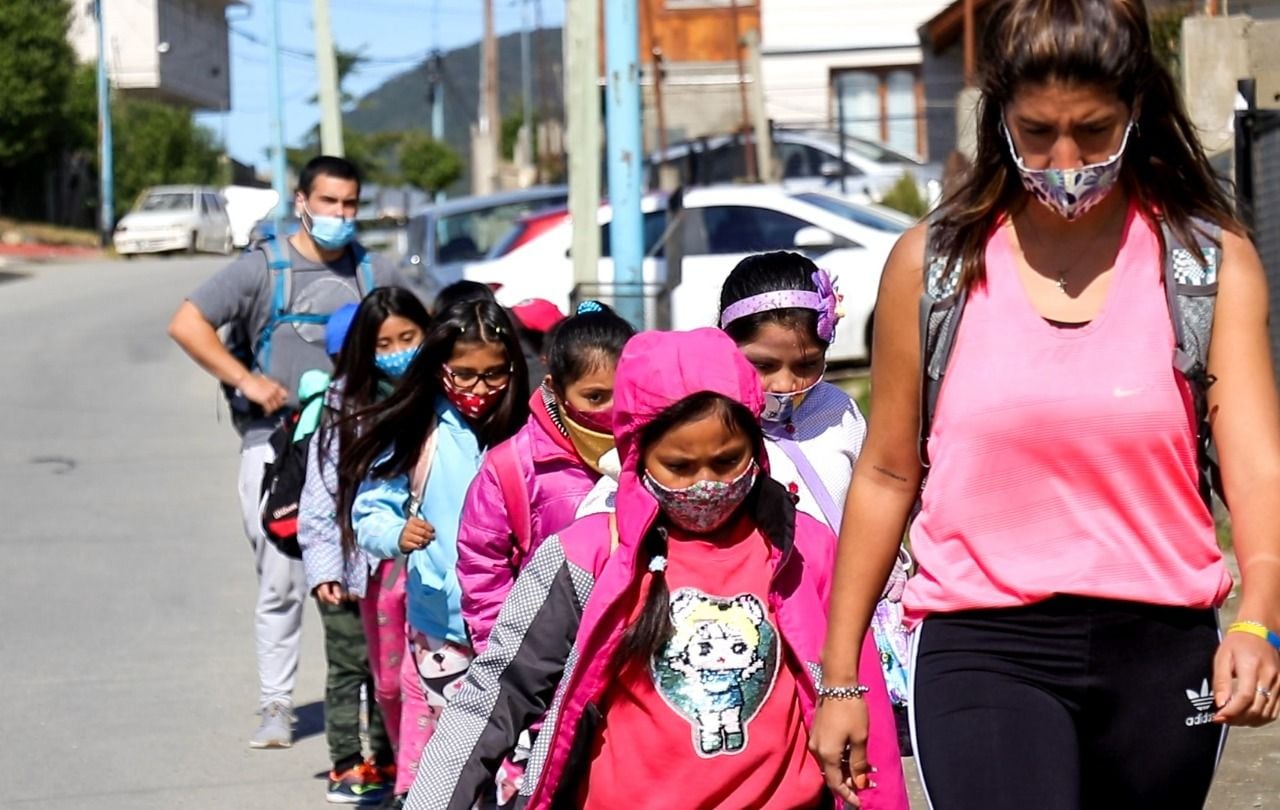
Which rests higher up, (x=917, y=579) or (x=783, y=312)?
(x=783, y=312)

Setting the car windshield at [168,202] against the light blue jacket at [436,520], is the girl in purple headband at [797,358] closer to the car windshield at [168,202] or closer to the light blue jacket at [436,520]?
the light blue jacket at [436,520]

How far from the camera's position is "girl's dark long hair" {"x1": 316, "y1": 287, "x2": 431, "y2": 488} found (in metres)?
6.45

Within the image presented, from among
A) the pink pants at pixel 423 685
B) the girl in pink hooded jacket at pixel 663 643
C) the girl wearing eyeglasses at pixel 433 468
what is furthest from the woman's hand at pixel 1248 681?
the pink pants at pixel 423 685

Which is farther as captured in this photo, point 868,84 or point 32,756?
point 868,84

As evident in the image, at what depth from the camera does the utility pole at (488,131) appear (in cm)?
5403

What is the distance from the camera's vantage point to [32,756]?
7.50 meters

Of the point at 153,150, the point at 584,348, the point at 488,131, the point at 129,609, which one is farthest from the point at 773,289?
the point at 153,150

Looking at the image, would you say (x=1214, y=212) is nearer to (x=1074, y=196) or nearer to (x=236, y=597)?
(x=1074, y=196)

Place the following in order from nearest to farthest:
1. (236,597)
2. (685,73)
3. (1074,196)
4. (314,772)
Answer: (1074,196)
(314,772)
(236,597)
(685,73)

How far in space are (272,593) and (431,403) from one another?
1782 mm

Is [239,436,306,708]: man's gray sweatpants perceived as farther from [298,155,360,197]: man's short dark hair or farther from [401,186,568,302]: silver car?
[401,186,568,302]: silver car

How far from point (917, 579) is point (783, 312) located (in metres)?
1.77

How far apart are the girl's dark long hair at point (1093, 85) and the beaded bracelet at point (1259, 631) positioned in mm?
570

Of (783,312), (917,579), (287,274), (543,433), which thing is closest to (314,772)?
(287,274)
